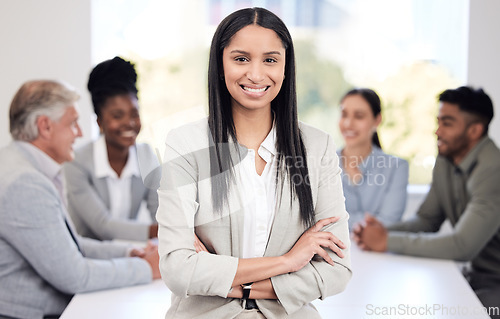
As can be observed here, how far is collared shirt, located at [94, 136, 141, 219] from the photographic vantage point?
2.76 metres

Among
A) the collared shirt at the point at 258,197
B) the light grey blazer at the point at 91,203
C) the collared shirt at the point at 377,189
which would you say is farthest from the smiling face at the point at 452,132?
the collared shirt at the point at 258,197

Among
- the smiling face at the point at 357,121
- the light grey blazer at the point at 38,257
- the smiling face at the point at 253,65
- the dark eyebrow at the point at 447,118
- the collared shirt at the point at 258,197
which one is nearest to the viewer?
the smiling face at the point at 253,65

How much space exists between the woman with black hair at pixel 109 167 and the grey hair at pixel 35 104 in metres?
0.51

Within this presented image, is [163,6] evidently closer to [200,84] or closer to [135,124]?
[200,84]

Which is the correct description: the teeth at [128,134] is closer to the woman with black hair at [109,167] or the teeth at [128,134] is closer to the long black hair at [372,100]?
the woman with black hair at [109,167]

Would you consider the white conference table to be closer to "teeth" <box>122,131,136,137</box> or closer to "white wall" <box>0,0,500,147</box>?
"teeth" <box>122,131,136,137</box>

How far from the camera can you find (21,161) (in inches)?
74.9

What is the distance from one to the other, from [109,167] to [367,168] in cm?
124

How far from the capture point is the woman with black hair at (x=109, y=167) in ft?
8.80

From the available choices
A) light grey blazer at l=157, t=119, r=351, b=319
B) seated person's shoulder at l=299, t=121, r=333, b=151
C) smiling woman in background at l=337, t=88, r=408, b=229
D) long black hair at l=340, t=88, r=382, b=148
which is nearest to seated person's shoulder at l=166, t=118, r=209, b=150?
light grey blazer at l=157, t=119, r=351, b=319

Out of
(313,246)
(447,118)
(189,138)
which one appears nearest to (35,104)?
(189,138)

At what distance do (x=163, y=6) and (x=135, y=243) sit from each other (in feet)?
9.66

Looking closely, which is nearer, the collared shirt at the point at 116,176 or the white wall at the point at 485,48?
the collared shirt at the point at 116,176

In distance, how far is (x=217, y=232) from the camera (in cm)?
127
